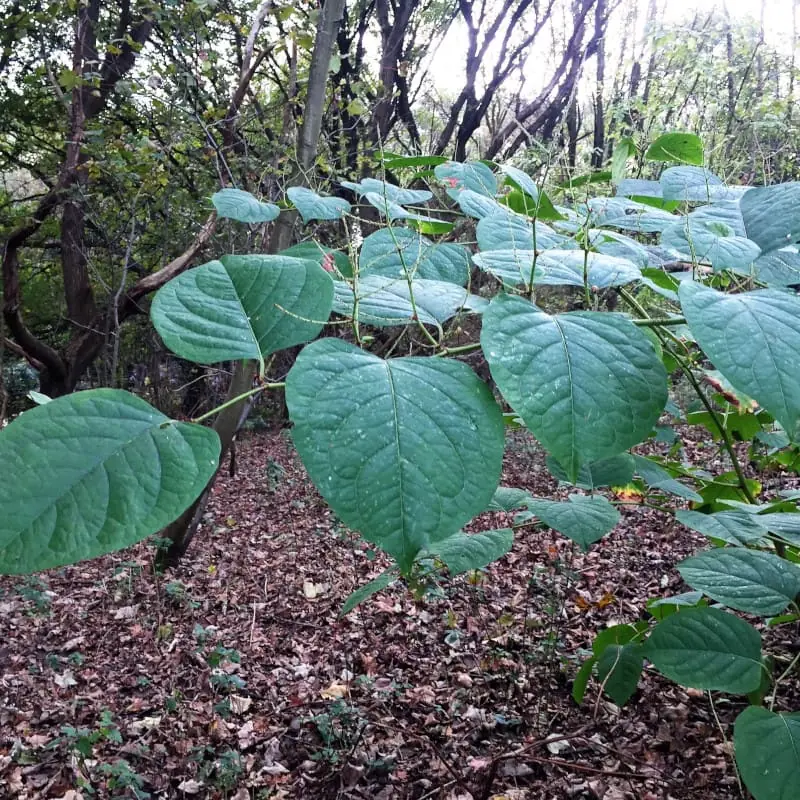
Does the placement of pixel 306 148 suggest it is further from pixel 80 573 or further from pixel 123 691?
pixel 80 573

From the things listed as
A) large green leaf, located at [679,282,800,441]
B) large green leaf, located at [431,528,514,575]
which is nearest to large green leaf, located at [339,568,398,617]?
large green leaf, located at [431,528,514,575]

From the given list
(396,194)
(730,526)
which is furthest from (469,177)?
(730,526)

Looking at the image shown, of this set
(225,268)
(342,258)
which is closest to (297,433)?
(225,268)

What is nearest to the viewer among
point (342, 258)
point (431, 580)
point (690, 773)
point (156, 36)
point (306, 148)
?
point (342, 258)

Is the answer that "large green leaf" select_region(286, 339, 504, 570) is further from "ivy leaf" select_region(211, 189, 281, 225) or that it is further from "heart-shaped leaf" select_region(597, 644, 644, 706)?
"heart-shaped leaf" select_region(597, 644, 644, 706)

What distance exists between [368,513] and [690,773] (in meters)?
2.00

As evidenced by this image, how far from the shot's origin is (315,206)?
28.1 inches

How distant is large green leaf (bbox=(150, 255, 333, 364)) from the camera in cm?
41

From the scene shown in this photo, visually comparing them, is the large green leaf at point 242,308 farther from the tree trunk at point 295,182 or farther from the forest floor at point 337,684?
the forest floor at point 337,684

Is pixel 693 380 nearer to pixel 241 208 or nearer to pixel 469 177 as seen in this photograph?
pixel 469 177

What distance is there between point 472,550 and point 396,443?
354 millimetres

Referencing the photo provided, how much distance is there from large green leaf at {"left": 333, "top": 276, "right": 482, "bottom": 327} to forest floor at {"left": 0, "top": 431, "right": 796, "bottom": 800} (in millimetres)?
1115

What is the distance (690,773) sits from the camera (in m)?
1.77

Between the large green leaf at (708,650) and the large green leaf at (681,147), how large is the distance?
1.91 feet
